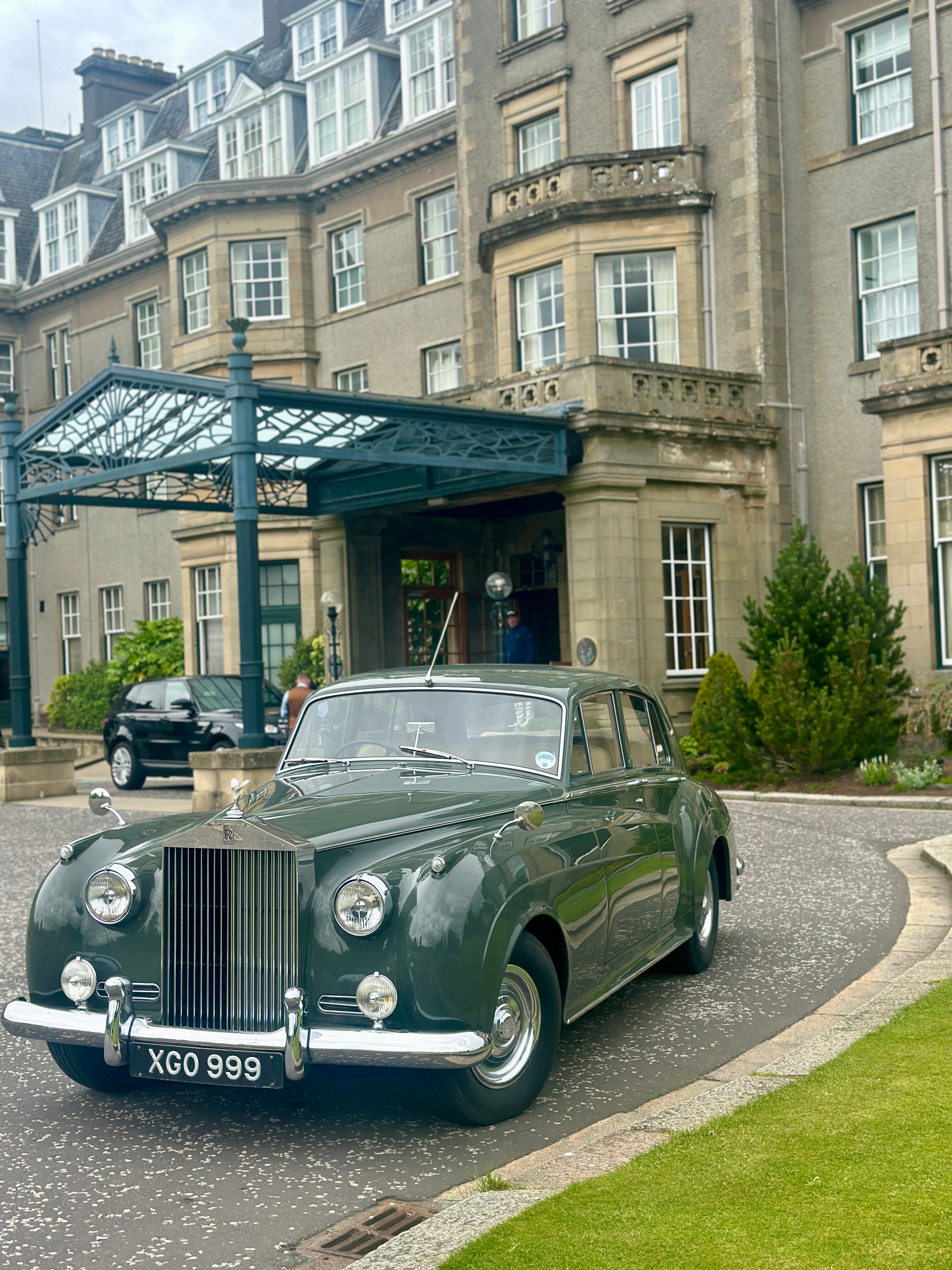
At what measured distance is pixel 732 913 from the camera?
29.1 feet

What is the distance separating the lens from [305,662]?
87.0 feet

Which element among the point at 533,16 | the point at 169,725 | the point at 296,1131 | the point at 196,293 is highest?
the point at 533,16

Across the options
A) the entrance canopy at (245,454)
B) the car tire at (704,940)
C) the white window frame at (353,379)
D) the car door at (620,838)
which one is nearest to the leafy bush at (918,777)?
the entrance canopy at (245,454)

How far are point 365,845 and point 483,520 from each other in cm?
1997

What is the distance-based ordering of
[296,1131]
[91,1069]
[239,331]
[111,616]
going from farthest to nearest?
[111,616]
[239,331]
[91,1069]
[296,1131]

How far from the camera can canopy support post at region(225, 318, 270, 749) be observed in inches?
575

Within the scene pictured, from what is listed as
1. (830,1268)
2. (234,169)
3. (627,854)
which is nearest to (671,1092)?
(627,854)

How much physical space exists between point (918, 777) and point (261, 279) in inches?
800

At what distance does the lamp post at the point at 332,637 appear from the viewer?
23.0 meters

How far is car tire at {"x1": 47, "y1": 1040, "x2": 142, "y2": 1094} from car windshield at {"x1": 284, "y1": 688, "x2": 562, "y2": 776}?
164cm

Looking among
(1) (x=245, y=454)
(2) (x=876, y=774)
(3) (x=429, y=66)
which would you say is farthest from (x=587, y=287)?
(3) (x=429, y=66)

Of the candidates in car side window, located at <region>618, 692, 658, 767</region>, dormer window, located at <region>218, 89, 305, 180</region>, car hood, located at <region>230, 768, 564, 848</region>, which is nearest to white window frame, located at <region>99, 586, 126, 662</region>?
dormer window, located at <region>218, 89, 305, 180</region>

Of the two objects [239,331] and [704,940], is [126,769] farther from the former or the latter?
[704,940]

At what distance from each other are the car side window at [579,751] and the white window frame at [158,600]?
28772 millimetres
